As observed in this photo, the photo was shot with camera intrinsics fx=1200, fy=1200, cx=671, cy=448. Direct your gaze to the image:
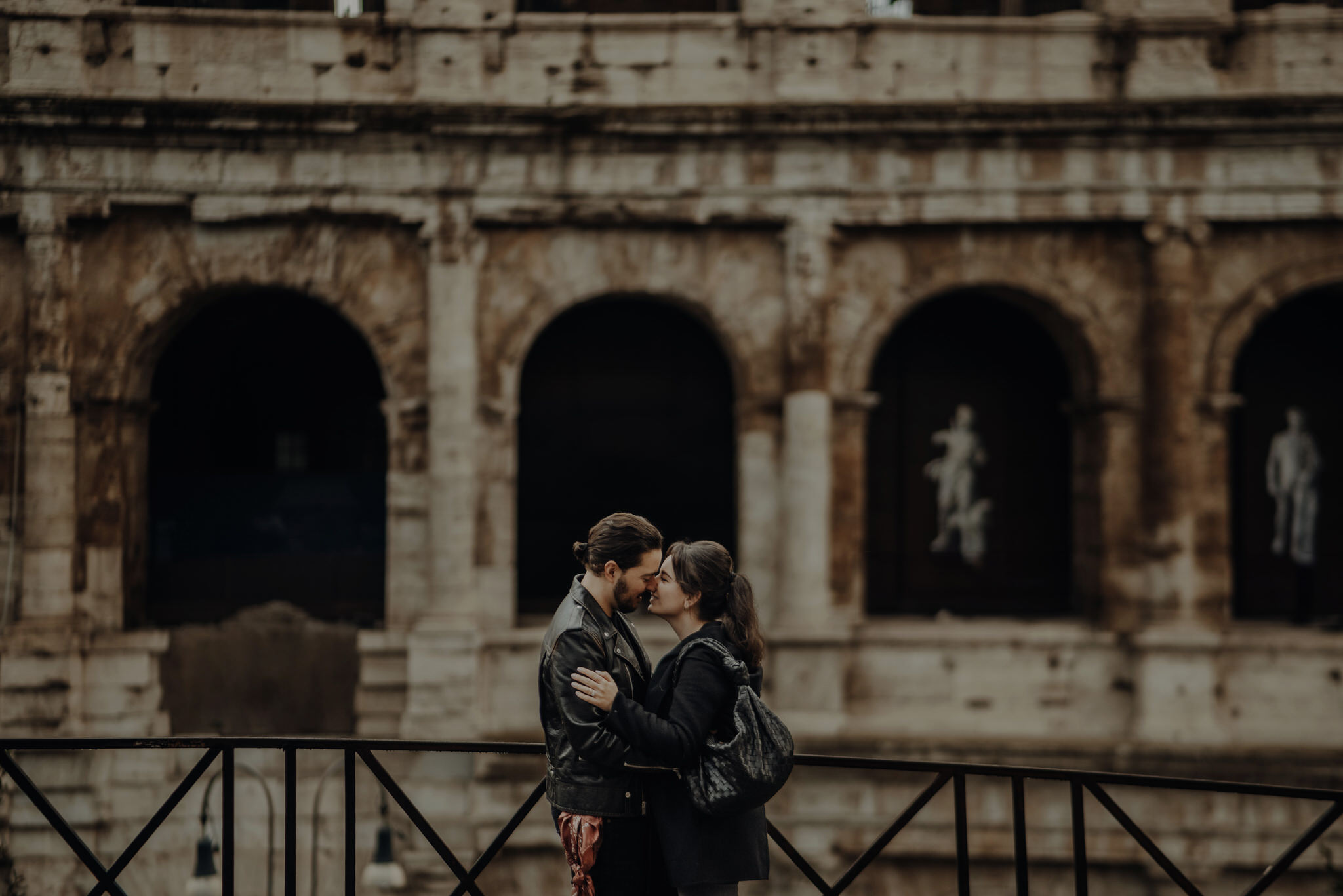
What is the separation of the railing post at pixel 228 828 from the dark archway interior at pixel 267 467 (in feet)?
22.9

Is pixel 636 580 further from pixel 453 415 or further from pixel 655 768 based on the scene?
pixel 453 415

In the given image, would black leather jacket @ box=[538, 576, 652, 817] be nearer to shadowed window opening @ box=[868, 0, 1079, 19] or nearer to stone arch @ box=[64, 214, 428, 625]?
stone arch @ box=[64, 214, 428, 625]

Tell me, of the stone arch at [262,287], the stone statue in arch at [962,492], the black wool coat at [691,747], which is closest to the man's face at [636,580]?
the black wool coat at [691,747]

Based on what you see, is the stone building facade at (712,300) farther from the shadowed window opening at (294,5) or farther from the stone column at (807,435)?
the shadowed window opening at (294,5)

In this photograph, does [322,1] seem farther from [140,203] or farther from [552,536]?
[552,536]

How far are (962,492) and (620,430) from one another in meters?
3.32

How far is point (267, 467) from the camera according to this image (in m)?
12.0

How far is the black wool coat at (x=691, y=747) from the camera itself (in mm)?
3467

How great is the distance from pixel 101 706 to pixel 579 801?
27.1 ft

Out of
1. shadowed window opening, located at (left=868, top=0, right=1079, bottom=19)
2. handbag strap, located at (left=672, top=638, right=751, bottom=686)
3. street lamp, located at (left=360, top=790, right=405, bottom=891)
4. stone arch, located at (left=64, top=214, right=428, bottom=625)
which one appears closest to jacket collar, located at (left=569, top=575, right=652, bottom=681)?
handbag strap, located at (left=672, top=638, right=751, bottom=686)

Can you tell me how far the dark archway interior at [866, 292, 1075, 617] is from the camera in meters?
Answer: 11.5

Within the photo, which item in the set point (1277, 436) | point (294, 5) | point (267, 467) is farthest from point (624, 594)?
point (1277, 436)

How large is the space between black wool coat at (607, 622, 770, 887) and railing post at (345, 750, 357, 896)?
4.23 feet

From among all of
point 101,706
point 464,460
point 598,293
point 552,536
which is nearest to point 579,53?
point 598,293
